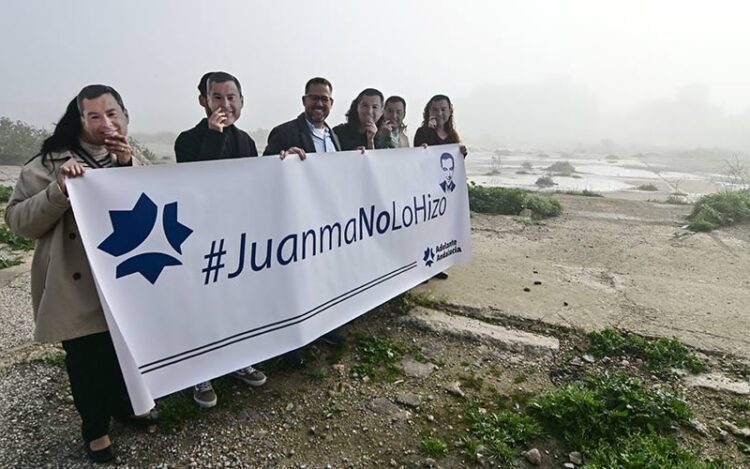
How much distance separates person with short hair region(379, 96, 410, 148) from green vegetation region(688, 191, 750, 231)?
572 cm

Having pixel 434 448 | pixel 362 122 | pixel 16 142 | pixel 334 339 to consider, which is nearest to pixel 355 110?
pixel 362 122

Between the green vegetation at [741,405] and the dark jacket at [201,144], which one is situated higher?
the dark jacket at [201,144]

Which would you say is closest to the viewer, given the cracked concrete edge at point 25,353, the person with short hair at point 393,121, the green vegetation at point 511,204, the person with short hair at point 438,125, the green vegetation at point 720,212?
the cracked concrete edge at point 25,353

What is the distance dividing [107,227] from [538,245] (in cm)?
563

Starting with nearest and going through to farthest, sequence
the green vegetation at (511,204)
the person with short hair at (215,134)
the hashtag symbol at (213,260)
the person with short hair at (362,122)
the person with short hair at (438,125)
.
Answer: the hashtag symbol at (213,260) → the person with short hair at (215,134) → the person with short hair at (362,122) → the person with short hair at (438,125) → the green vegetation at (511,204)

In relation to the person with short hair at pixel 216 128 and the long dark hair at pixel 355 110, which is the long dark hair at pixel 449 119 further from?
the person with short hair at pixel 216 128

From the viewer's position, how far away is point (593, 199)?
32.1 ft

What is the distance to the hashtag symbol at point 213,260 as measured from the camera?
2.27 metres

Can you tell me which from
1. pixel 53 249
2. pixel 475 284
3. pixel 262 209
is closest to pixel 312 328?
pixel 262 209

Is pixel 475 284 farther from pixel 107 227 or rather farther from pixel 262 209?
pixel 107 227

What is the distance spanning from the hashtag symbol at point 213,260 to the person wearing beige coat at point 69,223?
1.62 ft

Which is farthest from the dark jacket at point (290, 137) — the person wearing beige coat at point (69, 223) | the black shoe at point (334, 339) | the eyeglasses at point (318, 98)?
the black shoe at point (334, 339)

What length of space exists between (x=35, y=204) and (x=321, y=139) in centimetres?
195

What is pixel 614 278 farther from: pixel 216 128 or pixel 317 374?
pixel 216 128
